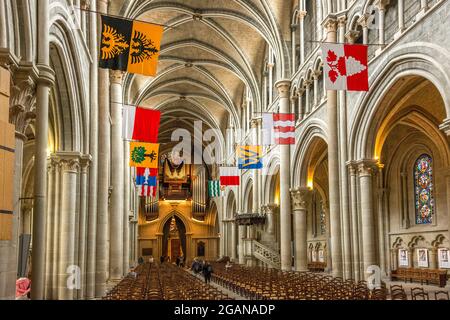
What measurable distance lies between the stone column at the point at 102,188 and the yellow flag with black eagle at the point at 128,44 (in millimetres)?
5833

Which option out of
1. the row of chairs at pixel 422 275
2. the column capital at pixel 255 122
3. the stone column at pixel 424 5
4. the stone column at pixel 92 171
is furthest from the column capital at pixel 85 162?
the column capital at pixel 255 122

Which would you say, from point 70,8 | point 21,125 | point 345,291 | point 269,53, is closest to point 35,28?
point 21,125

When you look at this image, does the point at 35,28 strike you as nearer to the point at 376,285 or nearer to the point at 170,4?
the point at 376,285

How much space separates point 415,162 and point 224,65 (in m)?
18.4

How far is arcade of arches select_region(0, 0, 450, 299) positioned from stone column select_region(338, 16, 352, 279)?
6 centimetres

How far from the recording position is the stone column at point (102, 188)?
63.5 feet

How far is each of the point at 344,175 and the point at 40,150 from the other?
522 inches

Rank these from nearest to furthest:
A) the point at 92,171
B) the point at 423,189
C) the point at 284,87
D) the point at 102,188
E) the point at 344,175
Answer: the point at 92,171 < the point at 102,188 < the point at 344,175 < the point at 423,189 < the point at 284,87

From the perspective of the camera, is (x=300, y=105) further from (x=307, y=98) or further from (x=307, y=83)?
(x=307, y=83)

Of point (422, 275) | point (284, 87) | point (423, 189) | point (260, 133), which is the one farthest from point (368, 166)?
point (260, 133)

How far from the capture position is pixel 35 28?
1057 cm

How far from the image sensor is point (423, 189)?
26.2m

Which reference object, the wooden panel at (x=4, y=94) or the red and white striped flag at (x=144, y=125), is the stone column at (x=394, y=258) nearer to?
the red and white striped flag at (x=144, y=125)

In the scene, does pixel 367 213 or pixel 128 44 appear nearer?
pixel 128 44
